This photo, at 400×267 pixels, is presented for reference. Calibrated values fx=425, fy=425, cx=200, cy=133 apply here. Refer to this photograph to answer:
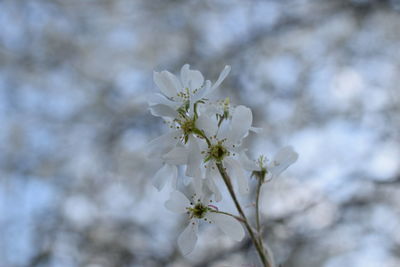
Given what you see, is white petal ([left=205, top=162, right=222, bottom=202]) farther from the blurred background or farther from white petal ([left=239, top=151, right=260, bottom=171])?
the blurred background

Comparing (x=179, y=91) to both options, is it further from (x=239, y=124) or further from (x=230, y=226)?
(x=230, y=226)

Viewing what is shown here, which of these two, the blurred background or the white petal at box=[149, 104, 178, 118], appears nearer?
the white petal at box=[149, 104, 178, 118]

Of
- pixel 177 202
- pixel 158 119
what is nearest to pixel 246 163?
pixel 177 202

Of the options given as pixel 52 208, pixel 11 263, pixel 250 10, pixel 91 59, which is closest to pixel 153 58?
pixel 91 59

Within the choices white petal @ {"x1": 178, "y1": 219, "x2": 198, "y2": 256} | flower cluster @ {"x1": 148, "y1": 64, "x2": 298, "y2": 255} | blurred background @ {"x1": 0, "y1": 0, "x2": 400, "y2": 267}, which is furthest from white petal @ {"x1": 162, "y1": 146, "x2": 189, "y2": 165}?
blurred background @ {"x1": 0, "y1": 0, "x2": 400, "y2": 267}

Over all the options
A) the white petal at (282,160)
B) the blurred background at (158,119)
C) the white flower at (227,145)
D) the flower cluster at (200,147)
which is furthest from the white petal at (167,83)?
the blurred background at (158,119)
